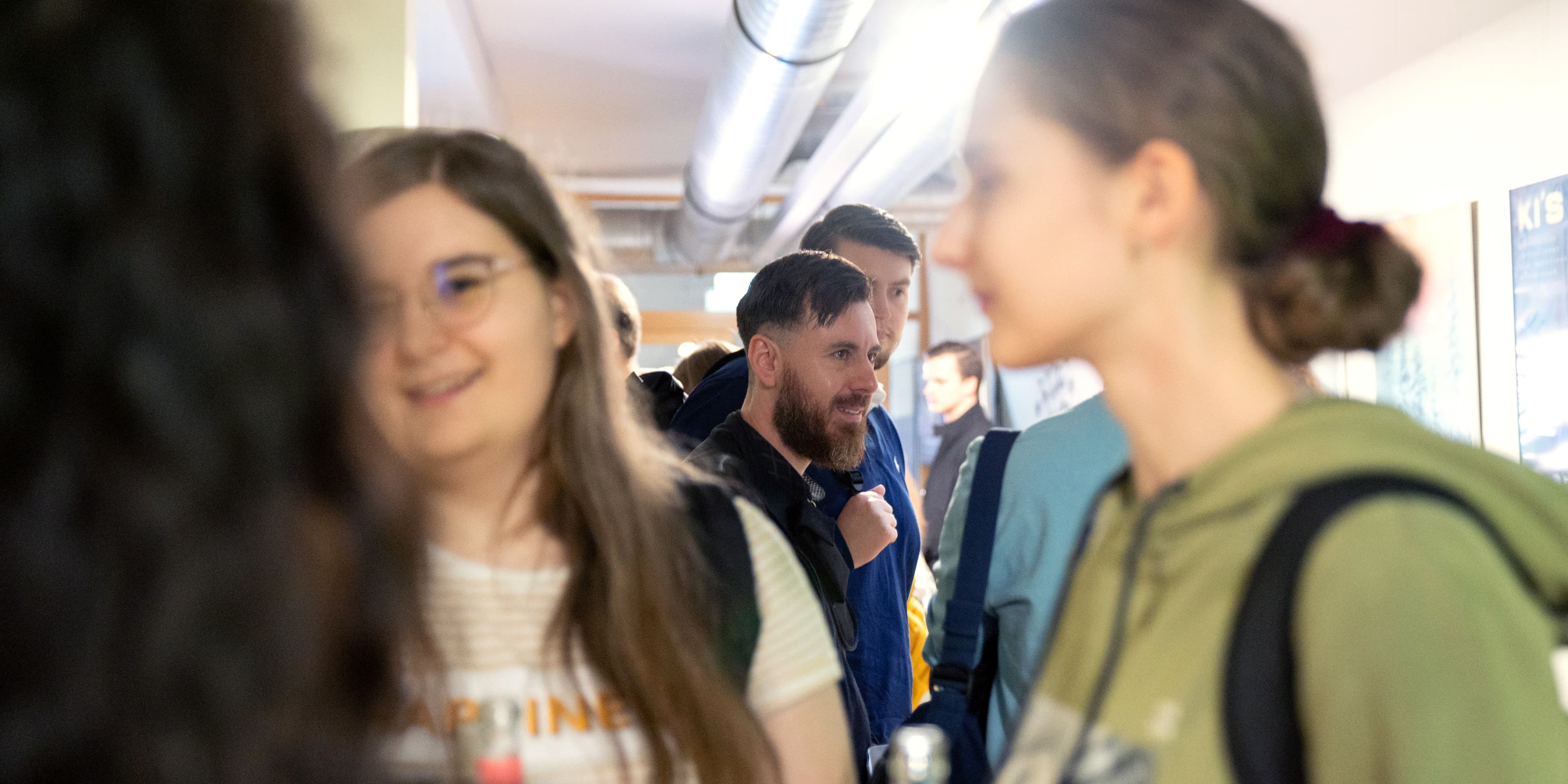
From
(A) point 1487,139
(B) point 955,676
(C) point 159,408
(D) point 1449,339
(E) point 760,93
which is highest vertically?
(E) point 760,93

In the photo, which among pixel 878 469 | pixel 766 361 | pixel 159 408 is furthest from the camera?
pixel 878 469

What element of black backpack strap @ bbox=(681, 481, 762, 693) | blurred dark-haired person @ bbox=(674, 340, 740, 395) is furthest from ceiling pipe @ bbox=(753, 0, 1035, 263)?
black backpack strap @ bbox=(681, 481, 762, 693)

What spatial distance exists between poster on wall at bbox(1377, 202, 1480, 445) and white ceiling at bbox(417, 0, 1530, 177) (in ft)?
2.25

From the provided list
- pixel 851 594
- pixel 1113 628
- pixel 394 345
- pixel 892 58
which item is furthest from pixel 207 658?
pixel 892 58

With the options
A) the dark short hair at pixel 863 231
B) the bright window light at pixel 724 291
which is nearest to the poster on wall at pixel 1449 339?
the dark short hair at pixel 863 231

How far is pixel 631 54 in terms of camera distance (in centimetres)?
529

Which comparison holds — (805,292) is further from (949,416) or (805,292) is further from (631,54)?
(949,416)

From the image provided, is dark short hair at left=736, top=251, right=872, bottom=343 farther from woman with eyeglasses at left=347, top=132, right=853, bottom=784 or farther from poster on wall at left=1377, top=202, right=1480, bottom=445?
poster on wall at left=1377, top=202, right=1480, bottom=445

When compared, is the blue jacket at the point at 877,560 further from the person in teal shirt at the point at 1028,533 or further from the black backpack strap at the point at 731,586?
the black backpack strap at the point at 731,586

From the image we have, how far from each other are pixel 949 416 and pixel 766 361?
486 cm

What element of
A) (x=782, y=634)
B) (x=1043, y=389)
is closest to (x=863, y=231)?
(x=782, y=634)

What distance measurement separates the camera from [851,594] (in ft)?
6.78

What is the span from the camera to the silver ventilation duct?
3398 millimetres

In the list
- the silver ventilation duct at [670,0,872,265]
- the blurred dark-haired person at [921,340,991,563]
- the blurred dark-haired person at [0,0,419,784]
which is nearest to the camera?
the blurred dark-haired person at [0,0,419,784]
